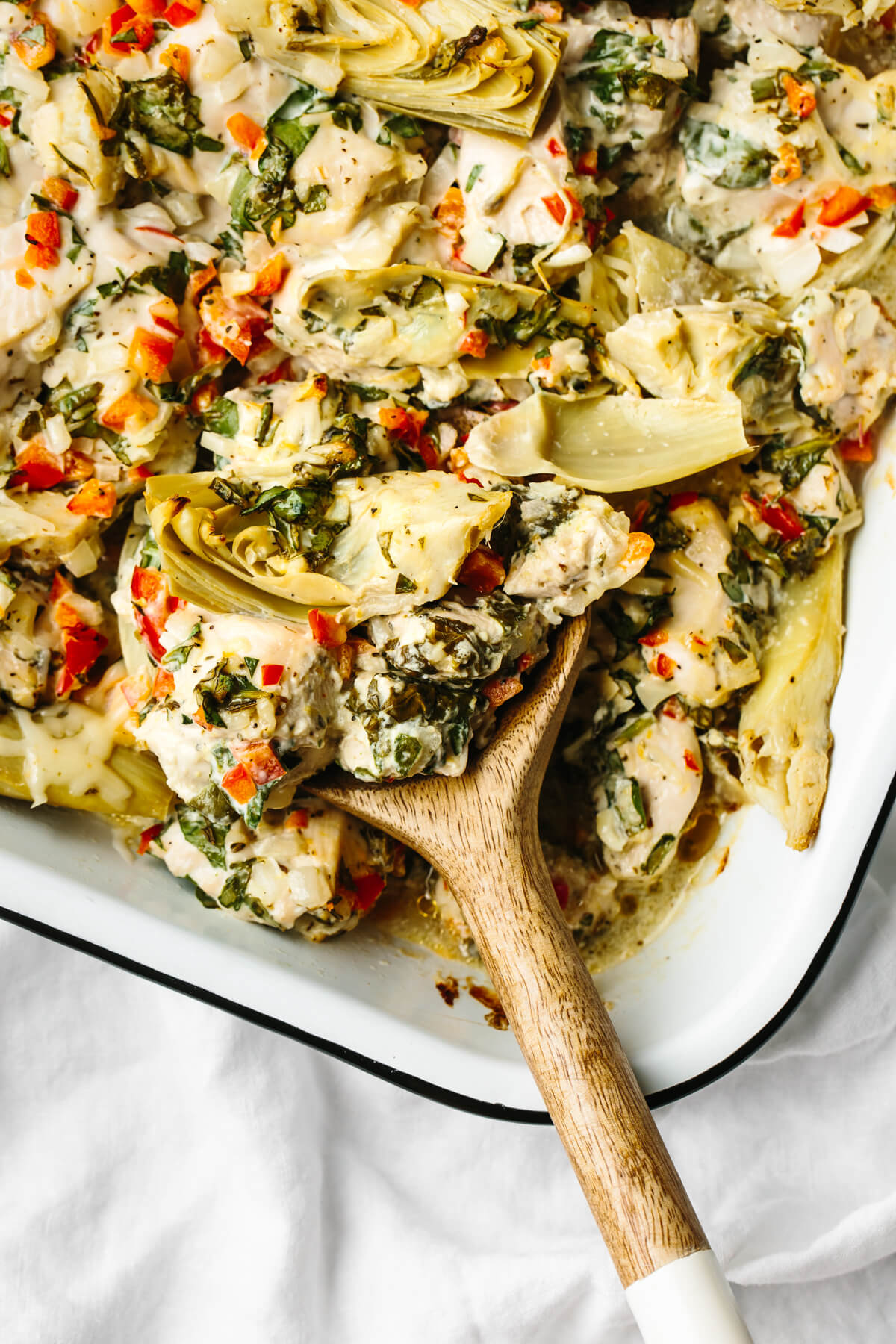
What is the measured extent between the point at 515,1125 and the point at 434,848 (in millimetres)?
980

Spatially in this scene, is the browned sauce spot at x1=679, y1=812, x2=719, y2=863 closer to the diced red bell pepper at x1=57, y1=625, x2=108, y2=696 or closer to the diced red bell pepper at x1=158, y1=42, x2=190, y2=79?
the diced red bell pepper at x1=57, y1=625, x2=108, y2=696

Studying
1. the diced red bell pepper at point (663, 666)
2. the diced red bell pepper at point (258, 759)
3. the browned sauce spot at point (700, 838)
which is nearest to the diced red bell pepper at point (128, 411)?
the diced red bell pepper at point (258, 759)

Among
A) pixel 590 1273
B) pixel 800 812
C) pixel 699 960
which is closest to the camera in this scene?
pixel 800 812

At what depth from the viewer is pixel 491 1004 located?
8.27 ft

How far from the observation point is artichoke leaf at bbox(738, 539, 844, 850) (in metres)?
2.26

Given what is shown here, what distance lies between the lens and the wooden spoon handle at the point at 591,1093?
1920mm

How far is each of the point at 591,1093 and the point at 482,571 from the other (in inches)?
38.5

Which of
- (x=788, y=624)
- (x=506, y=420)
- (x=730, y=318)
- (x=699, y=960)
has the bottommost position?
(x=699, y=960)

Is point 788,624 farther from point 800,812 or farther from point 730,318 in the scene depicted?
point 730,318

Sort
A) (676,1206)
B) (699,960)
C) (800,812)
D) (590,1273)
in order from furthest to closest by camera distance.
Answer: (590,1273)
(699,960)
(800,812)
(676,1206)

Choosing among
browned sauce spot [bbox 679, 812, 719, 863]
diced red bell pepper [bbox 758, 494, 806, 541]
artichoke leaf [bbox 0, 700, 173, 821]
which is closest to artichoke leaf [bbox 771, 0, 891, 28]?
diced red bell pepper [bbox 758, 494, 806, 541]

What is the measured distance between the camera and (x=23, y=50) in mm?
2281

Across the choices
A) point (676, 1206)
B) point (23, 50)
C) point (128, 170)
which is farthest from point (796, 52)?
point (676, 1206)

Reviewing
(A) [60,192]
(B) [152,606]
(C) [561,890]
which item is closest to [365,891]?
(C) [561,890]
